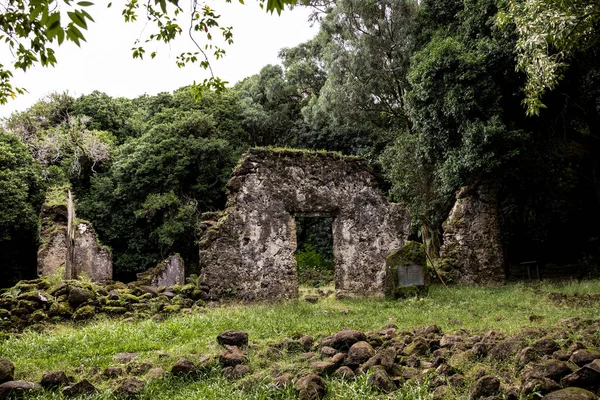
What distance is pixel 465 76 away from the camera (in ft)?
43.2

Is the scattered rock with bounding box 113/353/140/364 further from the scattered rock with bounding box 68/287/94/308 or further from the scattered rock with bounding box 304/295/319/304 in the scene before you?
the scattered rock with bounding box 304/295/319/304

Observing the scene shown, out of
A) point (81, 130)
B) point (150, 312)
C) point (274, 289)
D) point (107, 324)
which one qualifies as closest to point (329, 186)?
point (274, 289)

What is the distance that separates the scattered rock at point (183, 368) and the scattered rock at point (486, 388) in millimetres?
2661

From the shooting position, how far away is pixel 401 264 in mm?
10125

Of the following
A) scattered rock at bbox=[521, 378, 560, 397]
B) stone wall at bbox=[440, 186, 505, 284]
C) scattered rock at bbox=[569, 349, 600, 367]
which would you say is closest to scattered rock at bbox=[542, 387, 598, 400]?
scattered rock at bbox=[521, 378, 560, 397]

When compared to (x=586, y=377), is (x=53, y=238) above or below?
above

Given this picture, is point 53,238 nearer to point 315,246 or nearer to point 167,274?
point 167,274

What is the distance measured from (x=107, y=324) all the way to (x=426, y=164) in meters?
11.7

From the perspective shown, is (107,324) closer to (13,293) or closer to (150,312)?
(150,312)

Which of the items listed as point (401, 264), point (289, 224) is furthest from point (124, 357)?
point (401, 264)

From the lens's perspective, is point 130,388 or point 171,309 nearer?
point 130,388

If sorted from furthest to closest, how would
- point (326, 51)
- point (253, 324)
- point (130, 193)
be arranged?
point (130, 193)
point (326, 51)
point (253, 324)

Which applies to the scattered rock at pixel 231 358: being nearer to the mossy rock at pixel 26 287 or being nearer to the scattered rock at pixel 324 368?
the scattered rock at pixel 324 368

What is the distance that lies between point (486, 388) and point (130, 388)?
3021 mm
